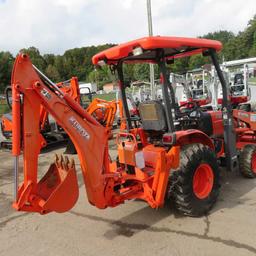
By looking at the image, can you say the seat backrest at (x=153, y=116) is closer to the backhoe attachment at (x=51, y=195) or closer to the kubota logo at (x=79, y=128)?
the kubota logo at (x=79, y=128)

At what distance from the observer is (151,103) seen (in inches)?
171

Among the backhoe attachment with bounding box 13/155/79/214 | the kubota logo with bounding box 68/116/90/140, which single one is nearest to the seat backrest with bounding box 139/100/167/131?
the kubota logo with bounding box 68/116/90/140

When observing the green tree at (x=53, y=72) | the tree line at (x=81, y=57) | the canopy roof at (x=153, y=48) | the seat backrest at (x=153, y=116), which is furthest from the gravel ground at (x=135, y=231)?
the green tree at (x=53, y=72)

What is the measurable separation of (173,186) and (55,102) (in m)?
1.82

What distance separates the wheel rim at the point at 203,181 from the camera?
14.6ft

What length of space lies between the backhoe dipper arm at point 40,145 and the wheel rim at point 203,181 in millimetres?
1335

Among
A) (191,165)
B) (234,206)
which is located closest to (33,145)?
(191,165)

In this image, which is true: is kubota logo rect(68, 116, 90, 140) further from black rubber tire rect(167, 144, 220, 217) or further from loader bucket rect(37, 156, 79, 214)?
black rubber tire rect(167, 144, 220, 217)

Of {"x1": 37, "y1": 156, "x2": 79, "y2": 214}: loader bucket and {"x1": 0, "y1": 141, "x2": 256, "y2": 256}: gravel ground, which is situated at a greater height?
{"x1": 37, "y1": 156, "x2": 79, "y2": 214}: loader bucket

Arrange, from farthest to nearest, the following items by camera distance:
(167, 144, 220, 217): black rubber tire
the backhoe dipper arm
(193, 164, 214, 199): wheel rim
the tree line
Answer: the tree line
(193, 164, 214, 199): wheel rim
(167, 144, 220, 217): black rubber tire
the backhoe dipper arm

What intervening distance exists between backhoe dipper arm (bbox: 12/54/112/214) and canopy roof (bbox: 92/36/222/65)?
0.94m

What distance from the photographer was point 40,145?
3.48 m

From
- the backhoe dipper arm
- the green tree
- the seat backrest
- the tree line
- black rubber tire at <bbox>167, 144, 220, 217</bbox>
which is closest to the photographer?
the backhoe dipper arm

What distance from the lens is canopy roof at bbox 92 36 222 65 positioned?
368 cm
